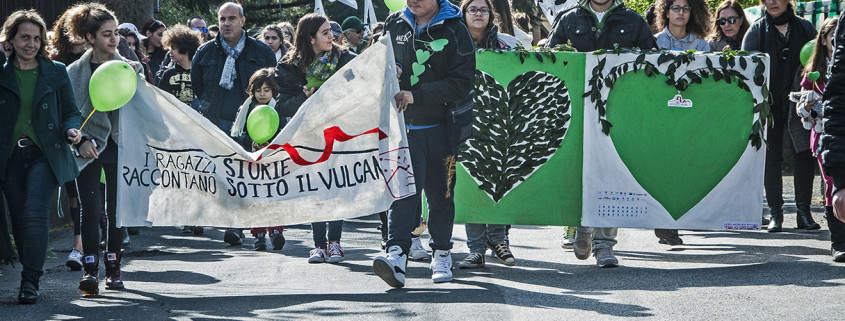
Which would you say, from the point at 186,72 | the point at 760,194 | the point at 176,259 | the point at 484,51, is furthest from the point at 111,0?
the point at 760,194

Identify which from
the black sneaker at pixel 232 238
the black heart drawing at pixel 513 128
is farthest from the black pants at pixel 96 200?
the black sneaker at pixel 232 238

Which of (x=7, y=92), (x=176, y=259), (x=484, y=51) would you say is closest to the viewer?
(x=7, y=92)

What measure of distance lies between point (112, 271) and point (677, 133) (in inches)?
157

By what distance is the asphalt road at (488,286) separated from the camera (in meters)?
6.71

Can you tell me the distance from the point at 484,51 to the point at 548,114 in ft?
2.08

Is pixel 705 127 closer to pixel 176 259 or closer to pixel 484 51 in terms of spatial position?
pixel 484 51

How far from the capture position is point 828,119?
14.9 feet

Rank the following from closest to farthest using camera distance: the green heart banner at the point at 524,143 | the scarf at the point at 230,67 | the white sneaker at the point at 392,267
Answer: the white sneaker at the point at 392,267 < the green heart banner at the point at 524,143 < the scarf at the point at 230,67

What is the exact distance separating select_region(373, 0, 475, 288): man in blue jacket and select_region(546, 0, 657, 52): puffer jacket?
154cm

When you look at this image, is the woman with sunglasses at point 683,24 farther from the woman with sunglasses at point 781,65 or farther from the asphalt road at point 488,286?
the asphalt road at point 488,286

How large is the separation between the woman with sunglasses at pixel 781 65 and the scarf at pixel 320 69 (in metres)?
3.81

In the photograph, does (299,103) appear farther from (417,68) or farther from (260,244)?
(417,68)

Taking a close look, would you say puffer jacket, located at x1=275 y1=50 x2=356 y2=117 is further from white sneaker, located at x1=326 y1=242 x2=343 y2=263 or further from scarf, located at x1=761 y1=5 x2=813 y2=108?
scarf, located at x1=761 y1=5 x2=813 y2=108

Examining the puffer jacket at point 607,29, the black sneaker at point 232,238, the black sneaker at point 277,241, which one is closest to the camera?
the puffer jacket at point 607,29
